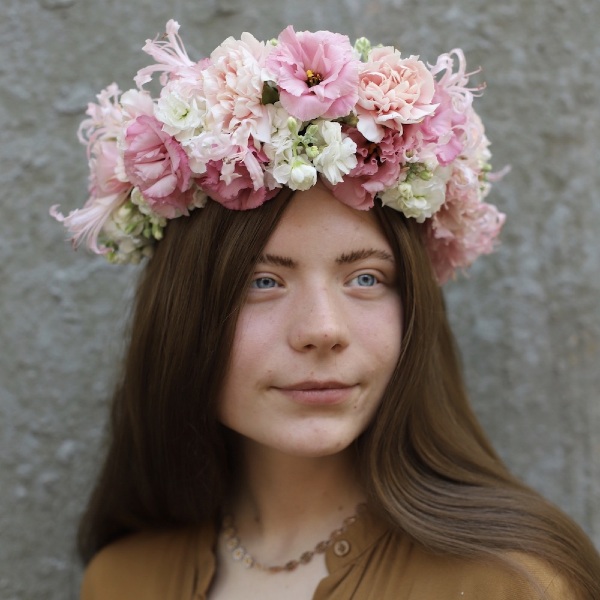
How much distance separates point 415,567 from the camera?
161cm

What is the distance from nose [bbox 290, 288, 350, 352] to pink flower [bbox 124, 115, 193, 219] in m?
0.29

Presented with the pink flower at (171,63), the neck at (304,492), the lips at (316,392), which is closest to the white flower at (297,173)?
the pink flower at (171,63)

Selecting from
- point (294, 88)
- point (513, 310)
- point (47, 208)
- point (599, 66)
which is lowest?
point (47, 208)

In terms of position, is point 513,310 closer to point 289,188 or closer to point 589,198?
point 589,198

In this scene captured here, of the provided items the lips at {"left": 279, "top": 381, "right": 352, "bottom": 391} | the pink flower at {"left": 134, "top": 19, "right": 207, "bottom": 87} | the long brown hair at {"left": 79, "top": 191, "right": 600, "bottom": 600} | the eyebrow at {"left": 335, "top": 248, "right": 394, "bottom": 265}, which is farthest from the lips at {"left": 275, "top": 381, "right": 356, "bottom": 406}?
the pink flower at {"left": 134, "top": 19, "right": 207, "bottom": 87}

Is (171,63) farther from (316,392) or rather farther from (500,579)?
(500,579)

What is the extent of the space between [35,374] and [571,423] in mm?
1294

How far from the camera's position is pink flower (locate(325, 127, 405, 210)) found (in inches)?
61.7

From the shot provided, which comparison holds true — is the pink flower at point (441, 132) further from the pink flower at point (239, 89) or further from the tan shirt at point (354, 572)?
the tan shirt at point (354, 572)

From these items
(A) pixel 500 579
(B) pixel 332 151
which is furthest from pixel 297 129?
→ (A) pixel 500 579

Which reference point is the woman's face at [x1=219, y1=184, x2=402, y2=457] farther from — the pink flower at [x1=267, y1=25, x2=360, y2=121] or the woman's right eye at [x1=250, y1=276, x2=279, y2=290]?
the pink flower at [x1=267, y1=25, x2=360, y2=121]

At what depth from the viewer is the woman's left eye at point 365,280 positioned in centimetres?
165

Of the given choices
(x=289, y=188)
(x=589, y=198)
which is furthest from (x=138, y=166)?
(x=589, y=198)

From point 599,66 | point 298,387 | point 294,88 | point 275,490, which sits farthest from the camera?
point 599,66
